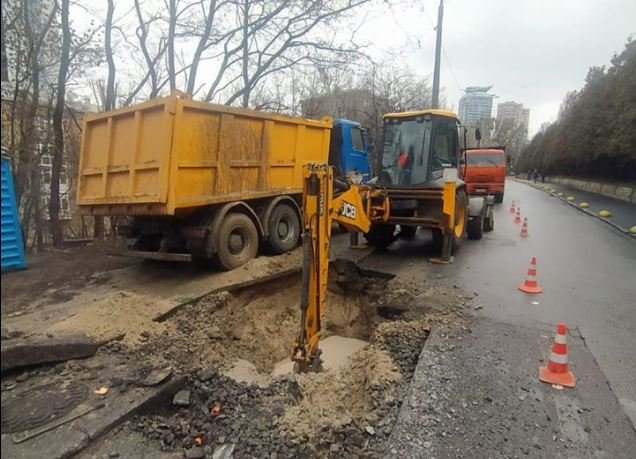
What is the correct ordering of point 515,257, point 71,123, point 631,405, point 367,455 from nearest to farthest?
point 367,455
point 631,405
point 515,257
point 71,123

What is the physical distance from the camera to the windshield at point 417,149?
8.10 meters

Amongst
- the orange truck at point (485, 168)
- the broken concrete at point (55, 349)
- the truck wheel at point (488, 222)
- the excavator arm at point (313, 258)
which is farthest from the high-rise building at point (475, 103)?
the broken concrete at point (55, 349)

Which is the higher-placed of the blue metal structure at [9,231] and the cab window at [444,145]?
the cab window at [444,145]

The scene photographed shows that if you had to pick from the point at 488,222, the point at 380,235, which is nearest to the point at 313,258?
the point at 380,235

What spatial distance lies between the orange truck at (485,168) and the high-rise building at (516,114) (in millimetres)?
→ 51138

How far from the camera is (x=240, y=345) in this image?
555 centimetres

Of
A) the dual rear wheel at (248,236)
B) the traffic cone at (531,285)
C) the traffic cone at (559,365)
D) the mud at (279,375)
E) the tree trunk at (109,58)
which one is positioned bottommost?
the mud at (279,375)

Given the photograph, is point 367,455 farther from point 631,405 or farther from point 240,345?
point 240,345

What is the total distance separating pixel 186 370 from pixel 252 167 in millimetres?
3788

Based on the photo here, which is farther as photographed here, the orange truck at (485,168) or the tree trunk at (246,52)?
the orange truck at (485,168)

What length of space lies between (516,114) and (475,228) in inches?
2732

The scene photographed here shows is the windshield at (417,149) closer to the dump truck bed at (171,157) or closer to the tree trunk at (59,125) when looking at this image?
the dump truck bed at (171,157)

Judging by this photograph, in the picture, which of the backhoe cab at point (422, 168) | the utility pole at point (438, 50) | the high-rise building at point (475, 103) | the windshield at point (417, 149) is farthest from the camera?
the high-rise building at point (475, 103)

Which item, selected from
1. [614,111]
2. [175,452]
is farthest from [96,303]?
[614,111]
